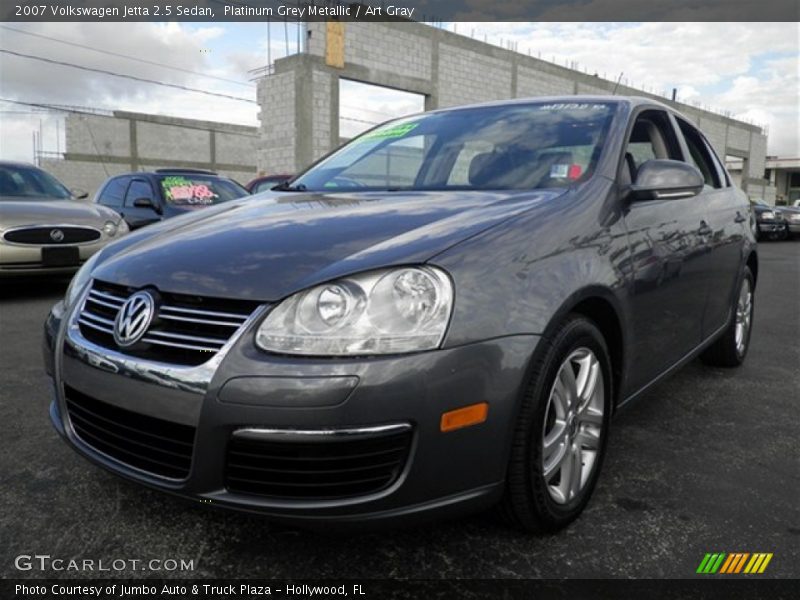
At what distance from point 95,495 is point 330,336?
4.14 feet

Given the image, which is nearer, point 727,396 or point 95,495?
point 95,495

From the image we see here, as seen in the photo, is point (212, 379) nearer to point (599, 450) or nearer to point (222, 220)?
point (222, 220)

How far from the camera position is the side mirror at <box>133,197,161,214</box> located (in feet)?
26.2

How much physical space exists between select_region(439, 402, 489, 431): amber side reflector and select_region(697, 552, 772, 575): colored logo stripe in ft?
2.72

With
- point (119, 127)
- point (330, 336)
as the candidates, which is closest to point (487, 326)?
point (330, 336)

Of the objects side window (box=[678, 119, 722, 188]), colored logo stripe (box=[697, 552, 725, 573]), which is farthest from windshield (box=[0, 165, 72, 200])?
colored logo stripe (box=[697, 552, 725, 573])

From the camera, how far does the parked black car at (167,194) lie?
8258mm

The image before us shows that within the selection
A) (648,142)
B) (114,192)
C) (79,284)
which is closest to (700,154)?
(648,142)

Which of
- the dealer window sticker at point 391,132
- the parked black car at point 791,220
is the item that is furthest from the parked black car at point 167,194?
the parked black car at point 791,220

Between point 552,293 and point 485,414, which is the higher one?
point 552,293

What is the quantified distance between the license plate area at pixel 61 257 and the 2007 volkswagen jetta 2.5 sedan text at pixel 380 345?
4.29m

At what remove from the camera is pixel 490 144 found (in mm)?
2822

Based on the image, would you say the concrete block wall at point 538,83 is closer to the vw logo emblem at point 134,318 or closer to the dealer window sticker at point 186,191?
the dealer window sticker at point 186,191

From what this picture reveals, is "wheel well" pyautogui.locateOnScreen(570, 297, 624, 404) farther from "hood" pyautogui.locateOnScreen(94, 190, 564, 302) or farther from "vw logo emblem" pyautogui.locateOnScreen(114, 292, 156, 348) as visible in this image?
"vw logo emblem" pyautogui.locateOnScreen(114, 292, 156, 348)
